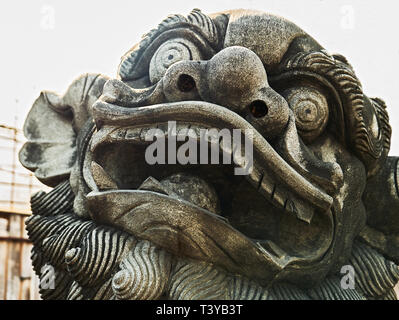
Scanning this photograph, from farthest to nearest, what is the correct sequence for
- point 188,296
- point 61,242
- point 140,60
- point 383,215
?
point 383,215, point 140,60, point 61,242, point 188,296

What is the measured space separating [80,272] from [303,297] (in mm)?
780

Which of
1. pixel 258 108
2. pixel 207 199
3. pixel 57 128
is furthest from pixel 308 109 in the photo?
pixel 57 128

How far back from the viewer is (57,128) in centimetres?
243

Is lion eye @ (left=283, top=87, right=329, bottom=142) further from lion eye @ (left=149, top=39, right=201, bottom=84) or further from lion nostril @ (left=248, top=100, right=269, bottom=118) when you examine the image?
lion eye @ (left=149, top=39, right=201, bottom=84)

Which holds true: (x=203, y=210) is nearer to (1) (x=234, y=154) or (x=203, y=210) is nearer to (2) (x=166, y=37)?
(1) (x=234, y=154)

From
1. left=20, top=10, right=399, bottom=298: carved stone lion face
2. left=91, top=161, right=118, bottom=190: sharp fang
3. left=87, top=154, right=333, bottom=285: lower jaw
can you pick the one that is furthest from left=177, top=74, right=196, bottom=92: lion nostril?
left=91, top=161, right=118, bottom=190: sharp fang

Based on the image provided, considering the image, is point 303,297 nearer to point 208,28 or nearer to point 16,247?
point 208,28

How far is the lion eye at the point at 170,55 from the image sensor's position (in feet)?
6.85

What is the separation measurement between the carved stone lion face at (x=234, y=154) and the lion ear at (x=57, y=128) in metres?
0.02

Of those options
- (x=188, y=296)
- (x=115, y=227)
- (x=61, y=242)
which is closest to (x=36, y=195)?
(x=61, y=242)

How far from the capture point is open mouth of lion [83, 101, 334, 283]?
186 centimetres

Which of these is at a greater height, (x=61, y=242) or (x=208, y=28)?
(x=208, y=28)

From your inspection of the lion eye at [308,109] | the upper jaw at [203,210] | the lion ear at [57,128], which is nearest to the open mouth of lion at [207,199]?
the upper jaw at [203,210]

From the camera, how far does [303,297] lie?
6.51ft
